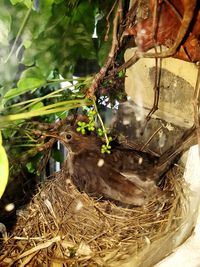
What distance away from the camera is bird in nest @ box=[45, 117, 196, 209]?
2.16 ft

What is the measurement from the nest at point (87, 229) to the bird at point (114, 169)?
2 centimetres

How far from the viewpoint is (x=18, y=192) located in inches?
26.1

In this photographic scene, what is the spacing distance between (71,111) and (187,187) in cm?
30

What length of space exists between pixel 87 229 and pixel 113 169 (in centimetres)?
14

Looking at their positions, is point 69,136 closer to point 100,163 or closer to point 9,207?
point 100,163

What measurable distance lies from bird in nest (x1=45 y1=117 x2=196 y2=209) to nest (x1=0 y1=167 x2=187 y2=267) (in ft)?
0.07

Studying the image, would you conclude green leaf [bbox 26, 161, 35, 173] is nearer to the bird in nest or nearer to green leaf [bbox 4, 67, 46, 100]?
the bird in nest

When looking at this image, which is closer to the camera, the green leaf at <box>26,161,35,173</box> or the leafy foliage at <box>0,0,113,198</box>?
the leafy foliage at <box>0,0,113,198</box>

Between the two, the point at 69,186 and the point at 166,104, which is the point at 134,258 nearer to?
the point at 69,186

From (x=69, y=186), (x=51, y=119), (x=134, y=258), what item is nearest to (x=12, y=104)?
(x=51, y=119)

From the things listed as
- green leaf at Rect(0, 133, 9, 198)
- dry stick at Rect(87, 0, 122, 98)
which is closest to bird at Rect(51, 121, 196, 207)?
dry stick at Rect(87, 0, 122, 98)

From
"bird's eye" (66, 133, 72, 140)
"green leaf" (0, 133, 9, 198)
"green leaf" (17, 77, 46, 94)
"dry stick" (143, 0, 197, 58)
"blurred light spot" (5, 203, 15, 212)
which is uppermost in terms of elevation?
"dry stick" (143, 0, 197, 58)

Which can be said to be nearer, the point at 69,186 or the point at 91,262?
the point at 91,262

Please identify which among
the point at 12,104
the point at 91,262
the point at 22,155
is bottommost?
the point at 91,262
